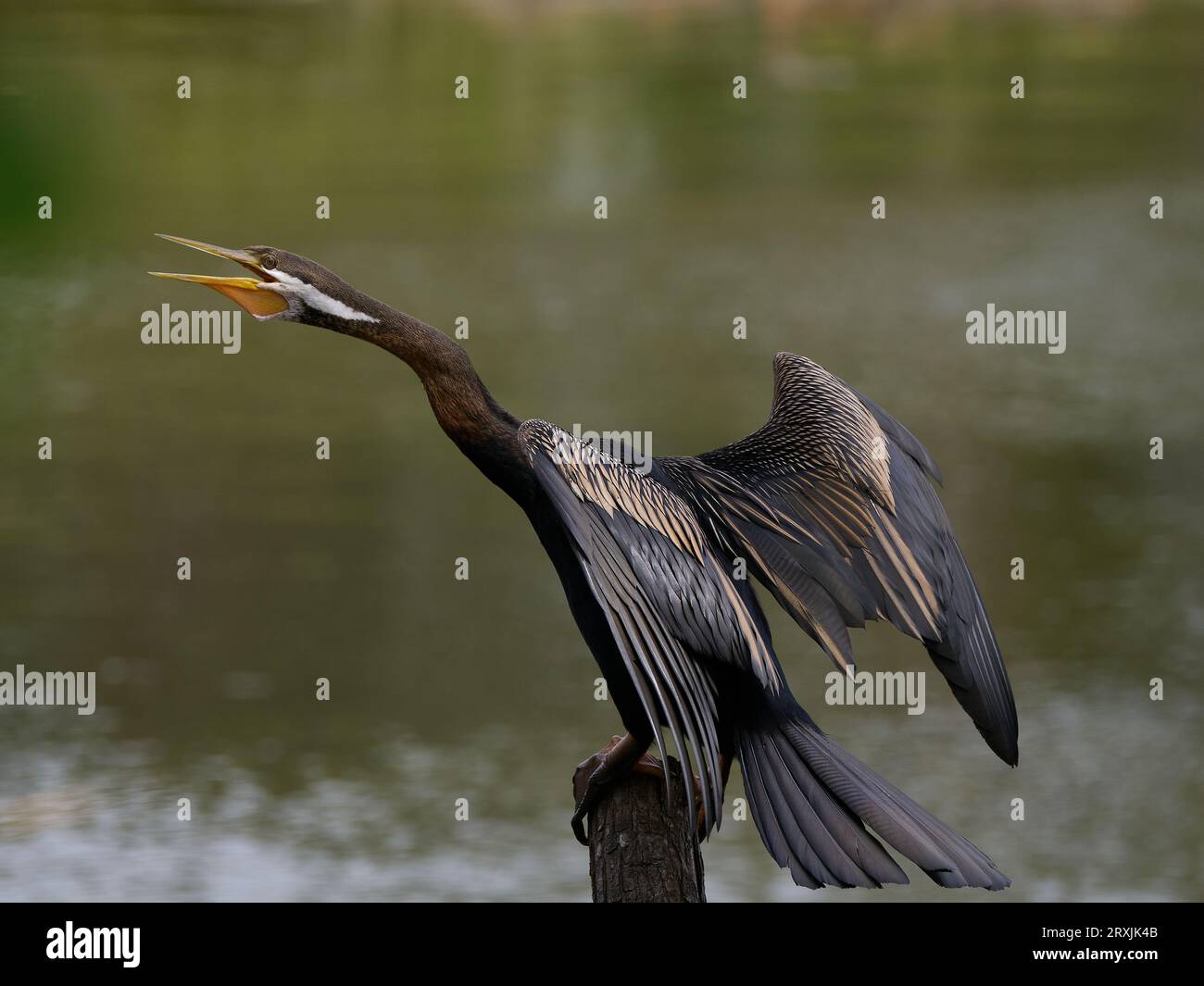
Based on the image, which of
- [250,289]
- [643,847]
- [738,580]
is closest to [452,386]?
[250,289]

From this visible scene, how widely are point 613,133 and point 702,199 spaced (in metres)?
1.31

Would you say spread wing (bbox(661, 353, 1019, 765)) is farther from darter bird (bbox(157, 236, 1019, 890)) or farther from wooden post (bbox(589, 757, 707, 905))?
wooden post (bbox(589, 757, 707, 905))

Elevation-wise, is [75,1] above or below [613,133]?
above

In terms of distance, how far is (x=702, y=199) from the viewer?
43.3ft

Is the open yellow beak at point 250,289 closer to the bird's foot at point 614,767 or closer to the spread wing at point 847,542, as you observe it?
the spread wing at point 847,542

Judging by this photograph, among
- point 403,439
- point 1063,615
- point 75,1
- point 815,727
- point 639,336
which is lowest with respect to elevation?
point 815,727

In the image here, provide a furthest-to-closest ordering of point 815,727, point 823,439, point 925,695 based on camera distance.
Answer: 1. point 925,695
2. point 823,439
3. point 815,727

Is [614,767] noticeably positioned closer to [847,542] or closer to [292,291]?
[847,542]

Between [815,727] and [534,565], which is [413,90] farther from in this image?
[815,727]

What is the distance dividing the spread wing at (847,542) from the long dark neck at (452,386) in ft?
1.32

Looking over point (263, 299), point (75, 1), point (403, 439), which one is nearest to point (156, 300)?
point (403, 439)

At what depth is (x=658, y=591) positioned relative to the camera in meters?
3.58

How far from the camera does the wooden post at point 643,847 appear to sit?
370cm

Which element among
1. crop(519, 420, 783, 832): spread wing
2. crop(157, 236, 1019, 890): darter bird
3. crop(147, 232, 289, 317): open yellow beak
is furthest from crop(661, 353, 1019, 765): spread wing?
crop(147, 232, 289, 317): open yellow beak
